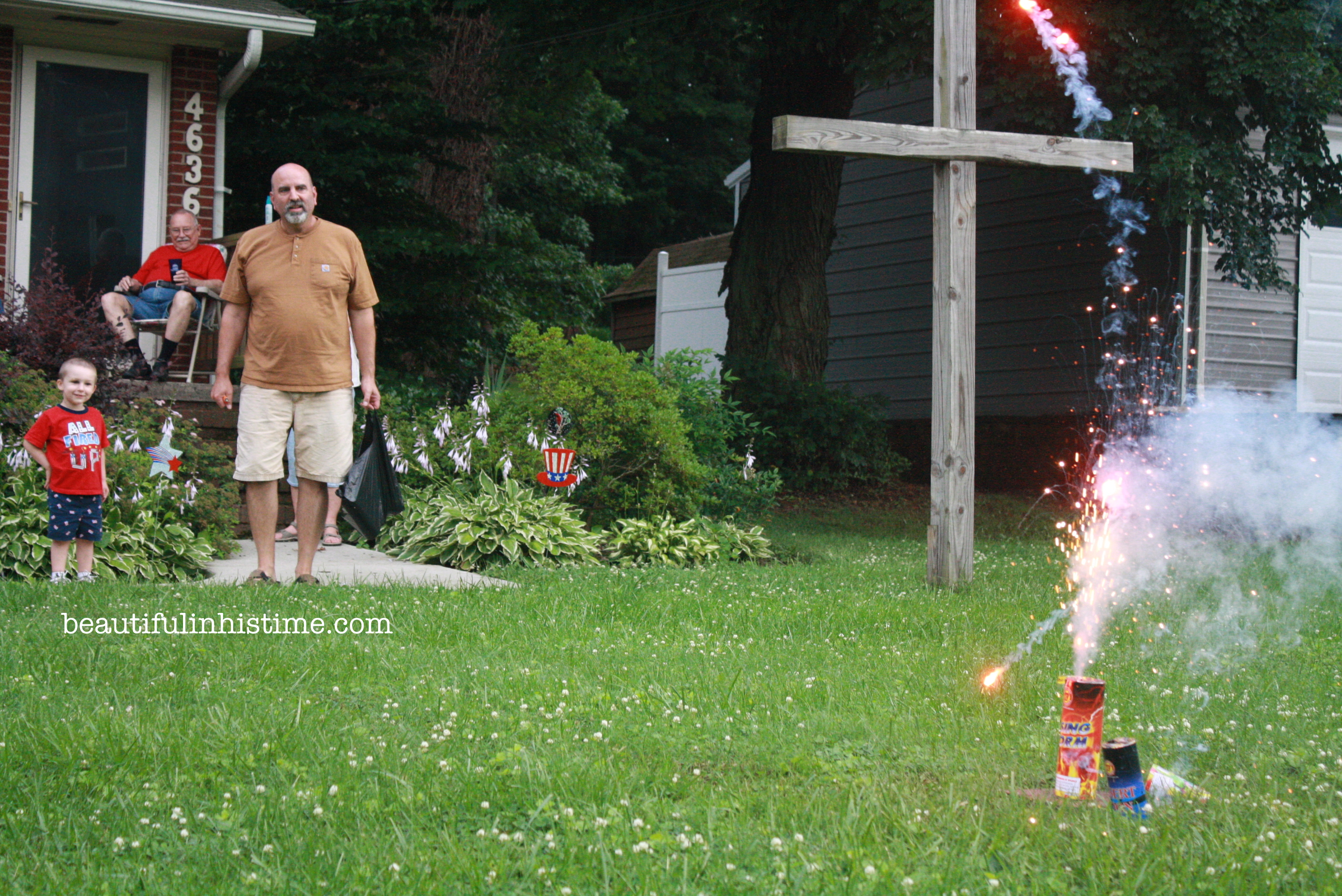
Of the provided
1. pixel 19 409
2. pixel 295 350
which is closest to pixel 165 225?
pixel 19 409

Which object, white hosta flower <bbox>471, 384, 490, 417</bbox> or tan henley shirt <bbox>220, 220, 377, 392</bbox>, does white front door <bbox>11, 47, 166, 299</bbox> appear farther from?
tan henley shirt <bbox>220, 220, 377, 392</bbox>

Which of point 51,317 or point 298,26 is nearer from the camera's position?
point 51,317

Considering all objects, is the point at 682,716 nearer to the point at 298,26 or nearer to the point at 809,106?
the point at 298,26

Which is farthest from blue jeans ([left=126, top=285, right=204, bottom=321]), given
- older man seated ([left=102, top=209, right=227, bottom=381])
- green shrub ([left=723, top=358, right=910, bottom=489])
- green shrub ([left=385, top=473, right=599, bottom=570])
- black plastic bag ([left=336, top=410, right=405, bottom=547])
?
green shrub ([left=723, top=358, right=910, bottom=489])

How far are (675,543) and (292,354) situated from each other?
11.5 ft

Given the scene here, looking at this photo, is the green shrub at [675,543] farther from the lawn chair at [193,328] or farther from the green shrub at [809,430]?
the green shrub at [809,430]

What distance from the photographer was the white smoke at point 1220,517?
24.8ft

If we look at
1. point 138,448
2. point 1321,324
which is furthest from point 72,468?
point 1321,324

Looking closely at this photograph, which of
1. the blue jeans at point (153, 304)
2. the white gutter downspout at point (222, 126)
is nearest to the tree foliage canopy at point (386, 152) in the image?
the white gutter downspout at point (222, 126)

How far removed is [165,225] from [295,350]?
17.1 ft

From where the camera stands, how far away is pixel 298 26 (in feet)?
33.8

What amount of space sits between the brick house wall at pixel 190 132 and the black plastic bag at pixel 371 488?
3.98 meters

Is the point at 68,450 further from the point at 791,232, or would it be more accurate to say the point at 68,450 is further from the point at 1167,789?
the point at 791,232

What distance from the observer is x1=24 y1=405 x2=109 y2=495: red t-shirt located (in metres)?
6.31
